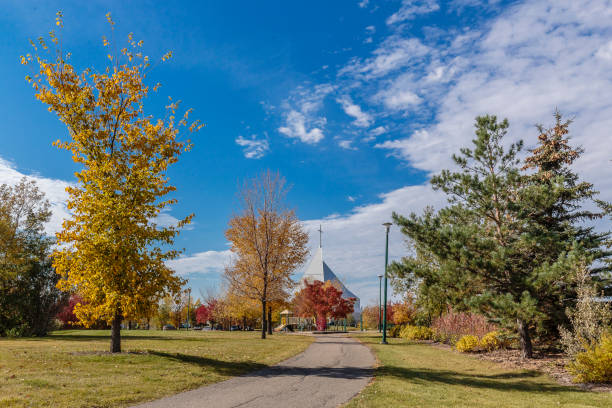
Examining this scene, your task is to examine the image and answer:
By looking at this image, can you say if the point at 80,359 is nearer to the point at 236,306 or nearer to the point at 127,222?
the point at 127,222

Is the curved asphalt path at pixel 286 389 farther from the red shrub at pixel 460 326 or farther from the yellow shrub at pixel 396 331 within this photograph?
the yellow shrub at pixel 396 331

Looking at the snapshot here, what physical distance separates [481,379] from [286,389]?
23.4 feet

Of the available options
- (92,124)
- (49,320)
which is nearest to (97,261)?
(92,124)

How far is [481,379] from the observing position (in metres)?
12.8

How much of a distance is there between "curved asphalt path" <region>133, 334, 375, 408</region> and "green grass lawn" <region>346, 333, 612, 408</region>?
621mm

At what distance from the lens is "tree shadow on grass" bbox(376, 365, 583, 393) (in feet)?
37.9

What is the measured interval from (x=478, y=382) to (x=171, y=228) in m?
11.5

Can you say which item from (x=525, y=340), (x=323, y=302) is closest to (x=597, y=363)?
(x=525, y=340)

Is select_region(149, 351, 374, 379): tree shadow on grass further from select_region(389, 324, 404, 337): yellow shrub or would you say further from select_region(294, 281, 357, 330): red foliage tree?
select_region(294, 281, 357, 330): red foliage tree

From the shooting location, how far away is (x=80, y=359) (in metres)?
12.0

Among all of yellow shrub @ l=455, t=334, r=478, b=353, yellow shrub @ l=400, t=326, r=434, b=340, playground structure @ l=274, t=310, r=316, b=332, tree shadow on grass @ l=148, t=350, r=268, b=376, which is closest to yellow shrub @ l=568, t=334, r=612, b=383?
yellow shrub @ l=455, t=334, r=478, b=353

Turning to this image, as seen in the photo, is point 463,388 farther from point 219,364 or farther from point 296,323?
point 296,323

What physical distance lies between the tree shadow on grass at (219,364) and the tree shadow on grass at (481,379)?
14.0 ft

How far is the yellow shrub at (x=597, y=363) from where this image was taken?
1150 centimetres
